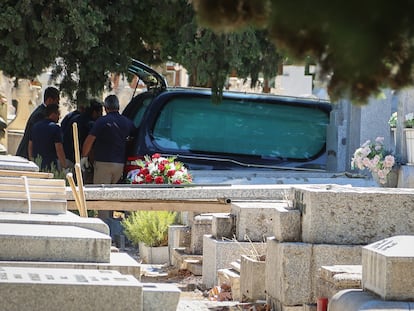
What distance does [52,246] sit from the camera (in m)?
6.10

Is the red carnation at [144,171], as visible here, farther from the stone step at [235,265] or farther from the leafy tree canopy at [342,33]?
the leafy tree canopy at [342,33]

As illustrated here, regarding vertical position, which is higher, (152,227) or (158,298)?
(158,298)

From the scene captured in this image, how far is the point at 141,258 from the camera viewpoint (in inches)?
579

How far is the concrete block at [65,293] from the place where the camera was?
Result: 16.8 ft

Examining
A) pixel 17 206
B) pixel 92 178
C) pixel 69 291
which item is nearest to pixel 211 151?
pixel 92 178

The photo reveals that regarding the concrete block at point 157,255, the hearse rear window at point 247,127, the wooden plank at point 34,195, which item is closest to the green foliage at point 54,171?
the concrete block at point 157,255

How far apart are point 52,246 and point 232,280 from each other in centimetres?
443

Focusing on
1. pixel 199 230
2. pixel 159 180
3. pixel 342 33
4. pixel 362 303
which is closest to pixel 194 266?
pixel 199 230

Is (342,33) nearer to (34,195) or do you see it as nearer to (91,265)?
(91,265)

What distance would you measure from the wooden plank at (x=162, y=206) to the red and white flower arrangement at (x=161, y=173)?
138 cm

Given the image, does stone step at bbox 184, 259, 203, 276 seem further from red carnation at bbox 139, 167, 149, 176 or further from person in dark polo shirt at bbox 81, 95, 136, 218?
person in dark polo shirt at bbox 81, 95, 136, 218

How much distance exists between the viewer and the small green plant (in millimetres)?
14312

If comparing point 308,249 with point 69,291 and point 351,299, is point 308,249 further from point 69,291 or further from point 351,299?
point 69,291

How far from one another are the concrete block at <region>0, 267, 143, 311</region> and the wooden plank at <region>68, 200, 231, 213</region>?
673 centimetres
